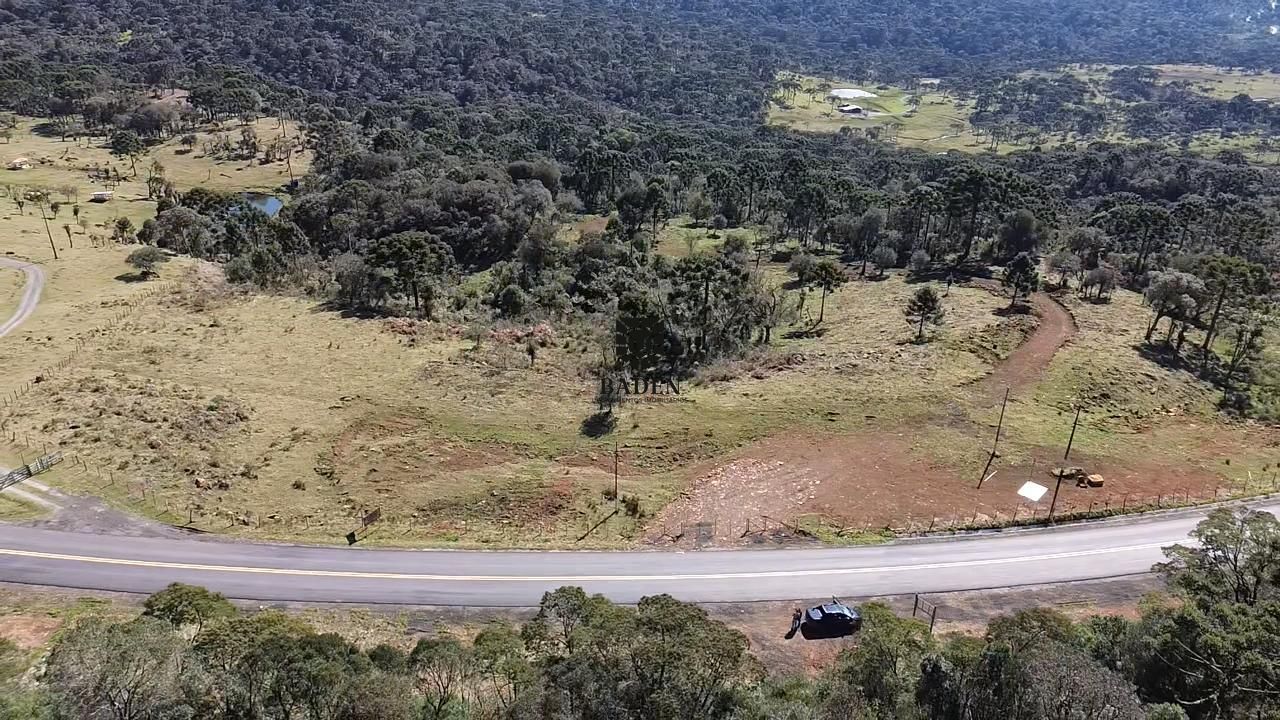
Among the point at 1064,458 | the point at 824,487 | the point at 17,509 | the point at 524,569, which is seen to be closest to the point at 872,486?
the point at 824,487

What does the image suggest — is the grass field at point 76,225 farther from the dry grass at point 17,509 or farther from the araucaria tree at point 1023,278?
the araucaria tree at point 1023,278

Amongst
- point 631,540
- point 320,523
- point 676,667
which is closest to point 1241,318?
point 631,540

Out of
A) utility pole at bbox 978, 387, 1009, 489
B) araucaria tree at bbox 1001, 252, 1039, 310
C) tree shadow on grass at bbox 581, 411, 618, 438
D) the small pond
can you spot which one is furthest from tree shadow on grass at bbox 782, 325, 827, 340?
the small pond

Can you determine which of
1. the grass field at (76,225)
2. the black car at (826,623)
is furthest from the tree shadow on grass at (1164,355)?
the grass field at (76,225)

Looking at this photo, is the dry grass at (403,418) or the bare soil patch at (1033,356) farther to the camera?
the bare soil patch at (1033,356)

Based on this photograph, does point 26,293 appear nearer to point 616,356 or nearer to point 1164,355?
point 616,356

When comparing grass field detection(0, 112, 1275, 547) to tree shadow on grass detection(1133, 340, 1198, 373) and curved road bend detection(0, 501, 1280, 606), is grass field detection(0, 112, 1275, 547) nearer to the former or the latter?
tree shadow on grass detection(1133, 340, 1198, 373)
